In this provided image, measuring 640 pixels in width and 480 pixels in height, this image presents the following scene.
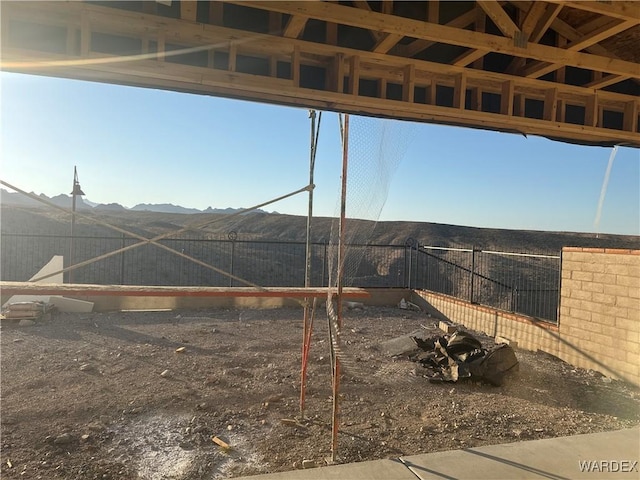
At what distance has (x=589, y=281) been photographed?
6.83 m

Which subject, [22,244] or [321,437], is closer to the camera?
[321,437]

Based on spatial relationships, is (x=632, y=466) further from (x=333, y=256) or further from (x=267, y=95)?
(x=267, y=95)

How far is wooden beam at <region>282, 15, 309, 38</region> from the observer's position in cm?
314

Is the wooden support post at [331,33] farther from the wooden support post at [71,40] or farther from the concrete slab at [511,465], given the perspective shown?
the concrete slab at [511,465]

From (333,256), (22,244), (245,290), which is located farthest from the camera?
(22,244)

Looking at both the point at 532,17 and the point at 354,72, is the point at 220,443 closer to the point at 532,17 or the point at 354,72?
the point at 354,72

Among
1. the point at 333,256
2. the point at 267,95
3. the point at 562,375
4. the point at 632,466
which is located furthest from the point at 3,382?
the point at 562,375

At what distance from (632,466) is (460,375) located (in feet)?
8.83

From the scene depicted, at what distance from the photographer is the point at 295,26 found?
3264mm

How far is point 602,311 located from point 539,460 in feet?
13.6

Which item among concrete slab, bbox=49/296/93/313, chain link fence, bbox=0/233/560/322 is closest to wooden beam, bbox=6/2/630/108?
concrete slab, bbox=49/296/93/313

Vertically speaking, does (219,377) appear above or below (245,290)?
below

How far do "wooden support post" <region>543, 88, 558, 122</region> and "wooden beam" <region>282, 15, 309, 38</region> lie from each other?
109 inches

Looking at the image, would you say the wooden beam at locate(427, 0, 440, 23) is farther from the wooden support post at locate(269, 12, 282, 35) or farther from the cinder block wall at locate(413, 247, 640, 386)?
the cinder block wall at locate(413, 247, 640, 386)
